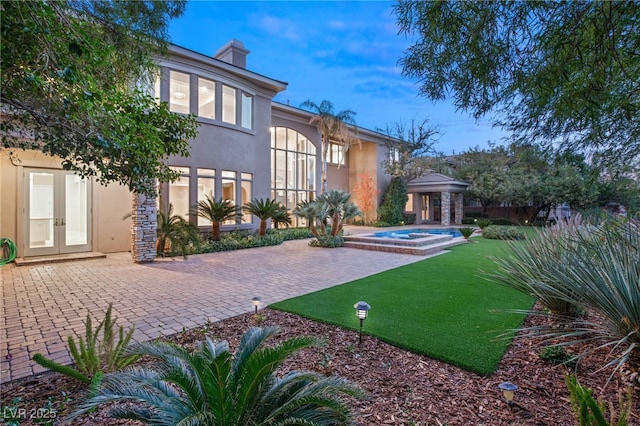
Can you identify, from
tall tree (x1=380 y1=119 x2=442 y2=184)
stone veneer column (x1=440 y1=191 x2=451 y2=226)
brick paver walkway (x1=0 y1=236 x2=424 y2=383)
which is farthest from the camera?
stone veneer column (x1=440 y1=191 x2=451 y2=226)

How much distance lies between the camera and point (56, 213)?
34.6ft

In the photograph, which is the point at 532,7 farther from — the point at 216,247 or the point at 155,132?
the point at 216,247

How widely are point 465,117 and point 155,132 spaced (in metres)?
4.60

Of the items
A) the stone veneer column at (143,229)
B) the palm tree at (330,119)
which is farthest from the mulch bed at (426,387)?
the palm tree at (330,119)

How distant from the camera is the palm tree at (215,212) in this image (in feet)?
40.1

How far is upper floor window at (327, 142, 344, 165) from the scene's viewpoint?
24.7 m

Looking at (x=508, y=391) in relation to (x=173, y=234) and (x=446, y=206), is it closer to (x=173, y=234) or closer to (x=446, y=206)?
(x=173, y=234)

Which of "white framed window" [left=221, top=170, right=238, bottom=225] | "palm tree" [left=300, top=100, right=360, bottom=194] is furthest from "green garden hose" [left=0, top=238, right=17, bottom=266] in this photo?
"palm tree" [left=300, top=100, right=360, bottom=194]

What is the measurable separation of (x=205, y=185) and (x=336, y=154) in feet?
45.7

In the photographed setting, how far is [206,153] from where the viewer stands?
12727 mm

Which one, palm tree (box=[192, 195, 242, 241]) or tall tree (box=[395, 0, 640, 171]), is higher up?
tall tree (box=[395, 0, 640, 171])

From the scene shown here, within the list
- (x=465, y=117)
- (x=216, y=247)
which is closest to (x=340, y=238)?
(x=216, y=247)

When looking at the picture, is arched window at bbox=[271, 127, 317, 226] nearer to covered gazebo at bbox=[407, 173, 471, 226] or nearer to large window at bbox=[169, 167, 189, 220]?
large window at bbox=[169, 167, 189, 220]

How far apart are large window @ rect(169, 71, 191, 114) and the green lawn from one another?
9.63m
